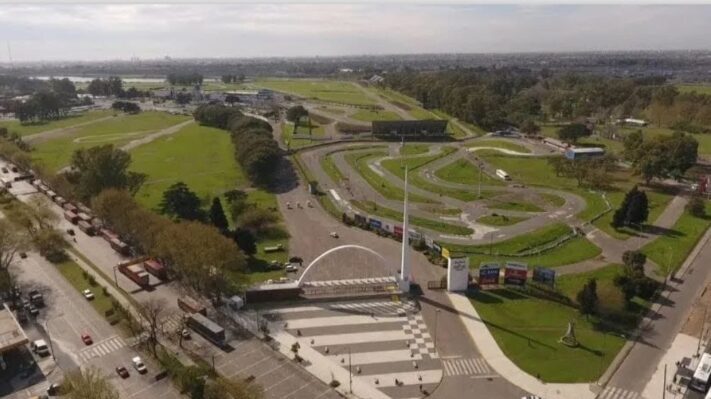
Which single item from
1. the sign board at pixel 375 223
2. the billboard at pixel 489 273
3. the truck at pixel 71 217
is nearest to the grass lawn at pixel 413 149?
the sign board at pixel 375 223

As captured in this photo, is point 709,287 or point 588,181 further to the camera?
point 588,181

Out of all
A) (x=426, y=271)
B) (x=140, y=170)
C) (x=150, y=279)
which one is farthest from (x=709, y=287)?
(x=140, y=170)

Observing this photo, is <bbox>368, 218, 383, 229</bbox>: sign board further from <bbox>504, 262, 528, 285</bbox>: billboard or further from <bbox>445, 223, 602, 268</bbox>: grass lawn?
<bbox>504, 262, 528, 285</bbox>: billboard

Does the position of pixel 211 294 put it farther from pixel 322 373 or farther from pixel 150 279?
pixel 322 373

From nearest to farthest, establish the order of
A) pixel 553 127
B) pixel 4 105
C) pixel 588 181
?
pixel 588 181 → pixel 553 127 → pixel 4 105

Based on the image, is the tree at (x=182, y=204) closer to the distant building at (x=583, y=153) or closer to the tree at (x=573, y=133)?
the distant building at (x=583, y=153)

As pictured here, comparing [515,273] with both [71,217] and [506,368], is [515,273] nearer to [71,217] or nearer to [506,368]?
[506,368]

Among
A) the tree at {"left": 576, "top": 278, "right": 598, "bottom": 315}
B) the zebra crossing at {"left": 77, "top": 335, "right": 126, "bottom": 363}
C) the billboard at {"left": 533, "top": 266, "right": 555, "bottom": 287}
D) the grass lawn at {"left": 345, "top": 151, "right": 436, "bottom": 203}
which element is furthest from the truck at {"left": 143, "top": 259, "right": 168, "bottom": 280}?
the tree at {"left": 576, "top": 278, "right": 598, "bottom": 315}
